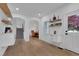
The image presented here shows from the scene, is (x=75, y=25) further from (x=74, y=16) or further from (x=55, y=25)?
(x=55, y=25)

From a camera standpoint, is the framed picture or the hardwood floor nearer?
the hardwood floor

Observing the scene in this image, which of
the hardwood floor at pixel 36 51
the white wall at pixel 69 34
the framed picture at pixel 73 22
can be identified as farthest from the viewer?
the framed picture at pixel 73 22

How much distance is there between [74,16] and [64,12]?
0.90m

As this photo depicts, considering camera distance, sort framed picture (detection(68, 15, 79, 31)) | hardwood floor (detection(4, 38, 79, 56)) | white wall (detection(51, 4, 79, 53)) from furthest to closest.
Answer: framed picture (detection(68, 15, 79, 31)) → white wall (detection(51, 4, 79, 53)) → hardwood floor (detection(4, 38, 79, 56))

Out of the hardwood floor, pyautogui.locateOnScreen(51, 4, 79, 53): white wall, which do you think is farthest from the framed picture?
the hardwood floor

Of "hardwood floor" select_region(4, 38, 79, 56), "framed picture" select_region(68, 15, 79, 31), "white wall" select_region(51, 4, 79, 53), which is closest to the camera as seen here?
"hardwood floor" select_region(4, 38, 79, 56)

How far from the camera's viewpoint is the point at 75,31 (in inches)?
242

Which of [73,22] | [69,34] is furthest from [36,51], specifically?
[73,22]

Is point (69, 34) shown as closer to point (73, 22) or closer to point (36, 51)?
point (73, 22)

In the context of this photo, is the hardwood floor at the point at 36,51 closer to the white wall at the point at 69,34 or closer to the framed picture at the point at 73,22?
the white wall at the point at 69,34

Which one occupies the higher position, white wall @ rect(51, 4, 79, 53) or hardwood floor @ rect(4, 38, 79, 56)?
white wall @ rect(51, 4, 79, 53)

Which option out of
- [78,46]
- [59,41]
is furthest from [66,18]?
[78,46]

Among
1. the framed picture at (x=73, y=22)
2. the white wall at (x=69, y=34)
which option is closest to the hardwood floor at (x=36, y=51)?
the white wall at (x=69, y=34)

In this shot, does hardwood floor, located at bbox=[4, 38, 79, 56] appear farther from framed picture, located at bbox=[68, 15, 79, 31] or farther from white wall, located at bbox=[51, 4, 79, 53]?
framed picture, located at bbox=[68, 15, 79, 31]
